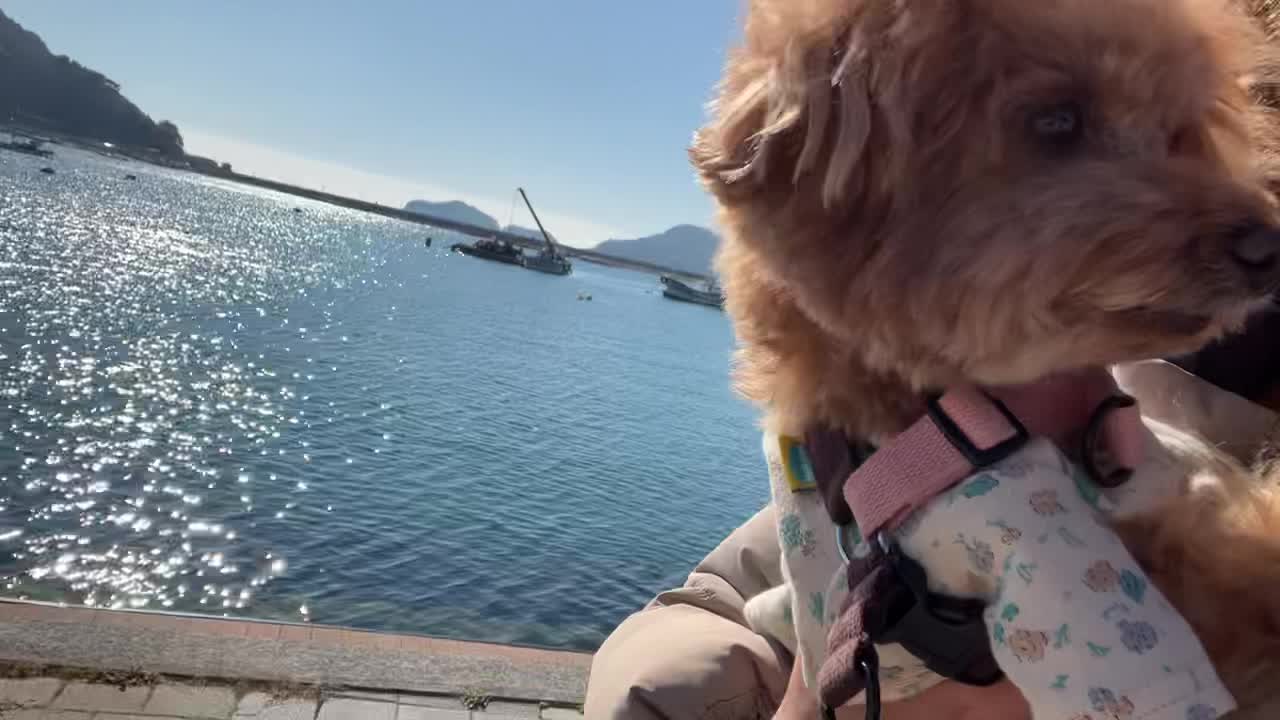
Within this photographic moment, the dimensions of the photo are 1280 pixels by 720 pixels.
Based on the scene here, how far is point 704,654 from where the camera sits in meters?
2.08

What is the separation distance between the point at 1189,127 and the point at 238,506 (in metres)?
11.6

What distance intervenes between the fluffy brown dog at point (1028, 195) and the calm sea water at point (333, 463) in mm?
659

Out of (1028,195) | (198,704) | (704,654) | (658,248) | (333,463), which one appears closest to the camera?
(1028,195)

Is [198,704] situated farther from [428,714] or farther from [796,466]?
[796,466]

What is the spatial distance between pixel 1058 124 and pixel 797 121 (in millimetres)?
363

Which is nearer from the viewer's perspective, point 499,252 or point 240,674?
point 240,674

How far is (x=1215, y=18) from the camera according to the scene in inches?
53.6

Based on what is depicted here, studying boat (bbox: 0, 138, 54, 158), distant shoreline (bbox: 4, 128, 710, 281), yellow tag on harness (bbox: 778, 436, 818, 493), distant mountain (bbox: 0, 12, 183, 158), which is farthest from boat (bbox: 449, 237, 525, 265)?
A: yellow tag on harness (bbox: 778, 436, 818, 493)

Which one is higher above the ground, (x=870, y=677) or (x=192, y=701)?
(x=870, y=677)

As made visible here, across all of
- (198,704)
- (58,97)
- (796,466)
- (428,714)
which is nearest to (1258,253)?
(796,466)

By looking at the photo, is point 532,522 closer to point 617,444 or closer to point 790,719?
point 617,444

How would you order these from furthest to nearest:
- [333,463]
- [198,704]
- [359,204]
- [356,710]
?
[359,204] < [333,463] < [356,710] < [198,704]

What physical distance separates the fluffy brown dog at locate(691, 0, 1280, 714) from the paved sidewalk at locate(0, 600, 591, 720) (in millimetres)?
3469

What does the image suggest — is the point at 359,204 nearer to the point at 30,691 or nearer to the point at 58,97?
the point at 58,97
